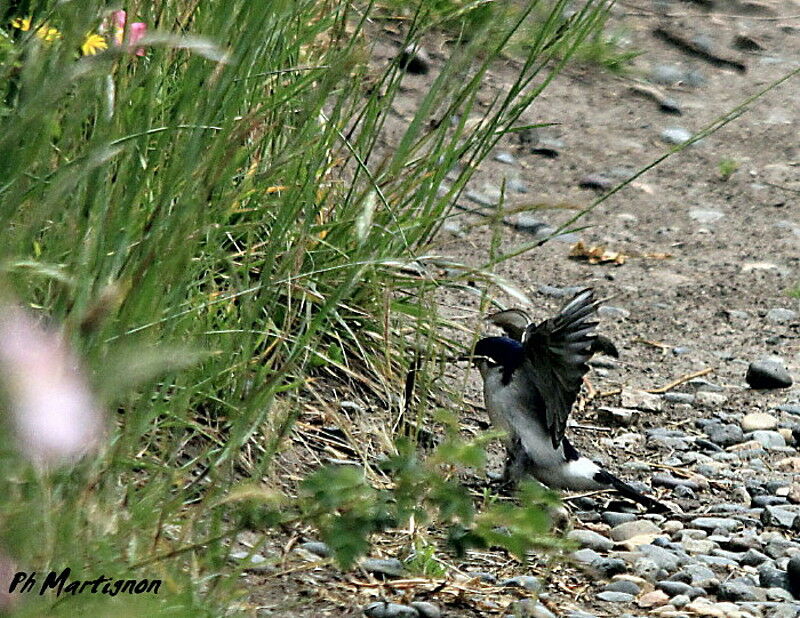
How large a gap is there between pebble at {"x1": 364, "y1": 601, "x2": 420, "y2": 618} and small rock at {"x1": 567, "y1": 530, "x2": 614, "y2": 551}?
66 cm

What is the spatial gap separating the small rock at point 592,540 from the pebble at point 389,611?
2.18 ft

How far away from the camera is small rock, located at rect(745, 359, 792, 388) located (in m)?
3.98

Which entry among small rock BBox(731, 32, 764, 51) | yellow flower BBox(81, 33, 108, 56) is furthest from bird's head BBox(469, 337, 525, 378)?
small rock BBox(731, 32, 764, 51)

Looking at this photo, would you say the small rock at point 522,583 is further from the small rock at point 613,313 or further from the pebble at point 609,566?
the small rock at point 613,313

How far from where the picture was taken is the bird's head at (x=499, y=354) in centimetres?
321

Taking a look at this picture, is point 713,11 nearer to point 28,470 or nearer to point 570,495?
point 570,495

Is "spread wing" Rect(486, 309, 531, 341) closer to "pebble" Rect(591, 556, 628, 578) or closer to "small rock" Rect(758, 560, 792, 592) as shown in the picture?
"pebble" Rect(591, 556, 628, 578)

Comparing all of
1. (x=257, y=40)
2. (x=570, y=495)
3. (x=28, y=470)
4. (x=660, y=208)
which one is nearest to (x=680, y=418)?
(x=570, y=495)

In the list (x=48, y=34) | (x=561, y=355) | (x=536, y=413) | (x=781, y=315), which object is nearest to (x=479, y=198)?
(x=781, y=315)

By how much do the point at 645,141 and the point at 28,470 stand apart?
15.9ft

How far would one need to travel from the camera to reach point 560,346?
3.05 m

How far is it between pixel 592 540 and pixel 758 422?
959 millimetres

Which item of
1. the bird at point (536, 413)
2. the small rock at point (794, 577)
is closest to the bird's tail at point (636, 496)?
the bird at point (536, 413)

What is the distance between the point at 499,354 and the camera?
3.22 meters
